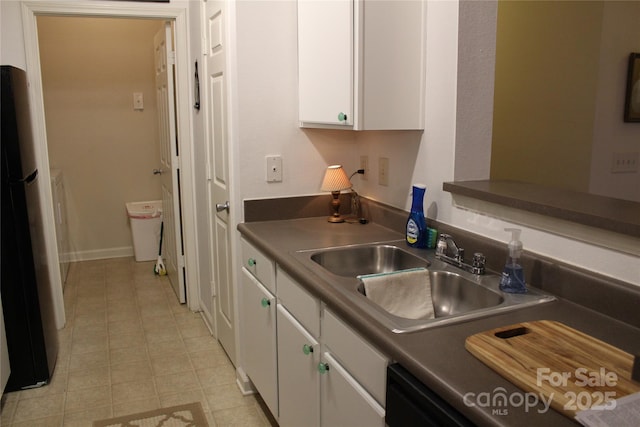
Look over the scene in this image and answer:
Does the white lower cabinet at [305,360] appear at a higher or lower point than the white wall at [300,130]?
lower

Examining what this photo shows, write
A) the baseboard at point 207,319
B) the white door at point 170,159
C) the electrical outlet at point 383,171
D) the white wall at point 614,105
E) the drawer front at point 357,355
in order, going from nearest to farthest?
the drawer front at point 357,355 < the electrical outlet at point 383,171 < the white wall at point 614,105 < the baseboard at point 207,319 < the white door at point 170,159

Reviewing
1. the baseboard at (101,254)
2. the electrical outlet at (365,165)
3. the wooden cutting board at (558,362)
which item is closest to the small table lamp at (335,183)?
the electrical outlet at (365,165)

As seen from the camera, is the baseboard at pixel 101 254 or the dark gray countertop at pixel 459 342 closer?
the dark gray countertop at pixel 459 342

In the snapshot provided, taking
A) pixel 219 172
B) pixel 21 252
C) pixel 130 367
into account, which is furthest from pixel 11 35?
pixel 130 367

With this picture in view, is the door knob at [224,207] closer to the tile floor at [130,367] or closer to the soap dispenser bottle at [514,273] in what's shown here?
the tile floor at [130,367]

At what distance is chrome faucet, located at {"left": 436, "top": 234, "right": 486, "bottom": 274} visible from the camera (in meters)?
1.76

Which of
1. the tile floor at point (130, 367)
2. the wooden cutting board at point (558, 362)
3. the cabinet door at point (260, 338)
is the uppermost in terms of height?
the wooden cutting board at point (558, 362)

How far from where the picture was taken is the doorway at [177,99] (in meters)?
3.21

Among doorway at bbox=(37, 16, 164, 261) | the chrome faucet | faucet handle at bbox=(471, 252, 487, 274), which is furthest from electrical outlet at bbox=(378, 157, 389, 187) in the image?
doorway at bbox=(37, 16, 164, 261)

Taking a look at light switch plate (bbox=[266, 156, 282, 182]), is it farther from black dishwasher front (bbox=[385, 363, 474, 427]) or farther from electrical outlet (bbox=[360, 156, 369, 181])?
black dishwasher front (bbox=[385, 363, 474, 427])

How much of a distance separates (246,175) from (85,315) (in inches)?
77.0

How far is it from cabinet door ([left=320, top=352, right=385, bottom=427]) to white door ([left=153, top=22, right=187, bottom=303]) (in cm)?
235

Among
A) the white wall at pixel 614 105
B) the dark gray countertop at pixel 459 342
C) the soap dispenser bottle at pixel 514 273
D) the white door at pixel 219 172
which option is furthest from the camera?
the white wall at pixel 614 105

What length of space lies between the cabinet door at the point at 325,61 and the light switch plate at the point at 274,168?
0.23 m
